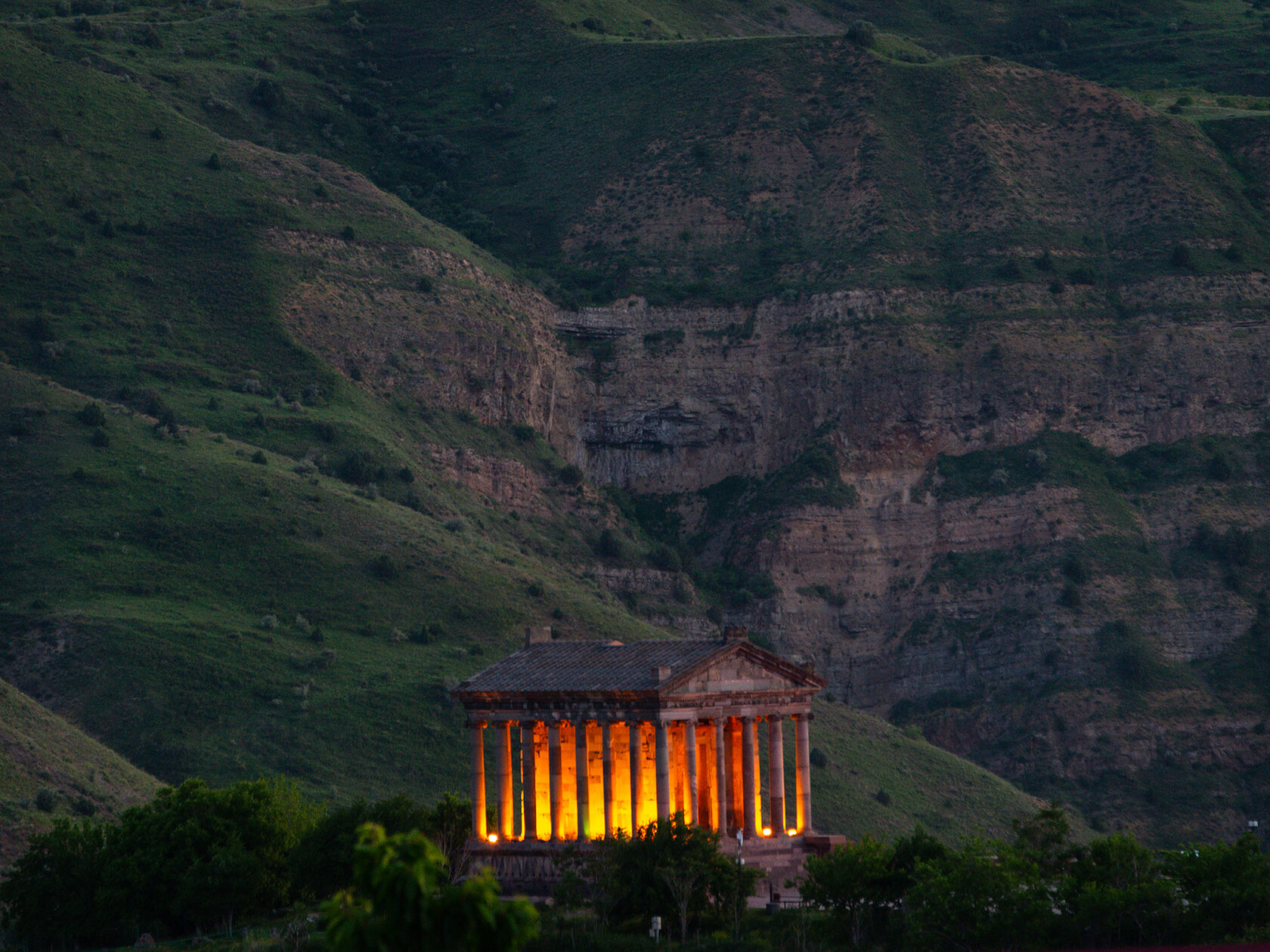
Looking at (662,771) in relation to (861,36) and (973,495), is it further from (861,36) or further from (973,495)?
(861,36)

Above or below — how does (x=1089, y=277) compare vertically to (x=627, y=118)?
below

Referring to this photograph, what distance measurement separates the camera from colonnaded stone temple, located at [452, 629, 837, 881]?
7081 cm

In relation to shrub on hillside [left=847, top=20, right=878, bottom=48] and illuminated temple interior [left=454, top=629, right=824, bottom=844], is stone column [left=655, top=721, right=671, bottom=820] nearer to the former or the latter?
illuminated temple interior [left=454, top=629, right=824, bottom=844]

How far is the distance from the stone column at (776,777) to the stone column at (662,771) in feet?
15.4

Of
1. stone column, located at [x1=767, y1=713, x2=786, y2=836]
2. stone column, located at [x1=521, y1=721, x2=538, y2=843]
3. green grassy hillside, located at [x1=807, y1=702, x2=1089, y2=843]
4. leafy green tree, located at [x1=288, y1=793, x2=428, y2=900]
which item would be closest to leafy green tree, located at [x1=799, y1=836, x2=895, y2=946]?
stone column, located at [x1=767, y1=713, x2=786, y2=836]

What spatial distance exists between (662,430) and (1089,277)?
37743 mm

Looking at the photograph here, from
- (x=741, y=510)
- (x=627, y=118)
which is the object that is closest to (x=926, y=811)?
(x=741, y=510)

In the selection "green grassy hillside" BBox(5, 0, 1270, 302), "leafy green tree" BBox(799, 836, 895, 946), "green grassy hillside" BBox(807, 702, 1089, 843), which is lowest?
"leafy green tree" BBox(799, 836, 895, 946)

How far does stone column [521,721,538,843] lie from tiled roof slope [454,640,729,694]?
179 centimetres

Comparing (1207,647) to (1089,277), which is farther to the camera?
(1089,277)

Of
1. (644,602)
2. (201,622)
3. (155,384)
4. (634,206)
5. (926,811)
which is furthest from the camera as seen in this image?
(634,206)

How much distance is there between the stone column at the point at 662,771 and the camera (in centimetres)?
7006

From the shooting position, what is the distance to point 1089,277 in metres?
171

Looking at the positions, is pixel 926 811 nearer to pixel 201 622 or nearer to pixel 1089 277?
pixel 201 622
